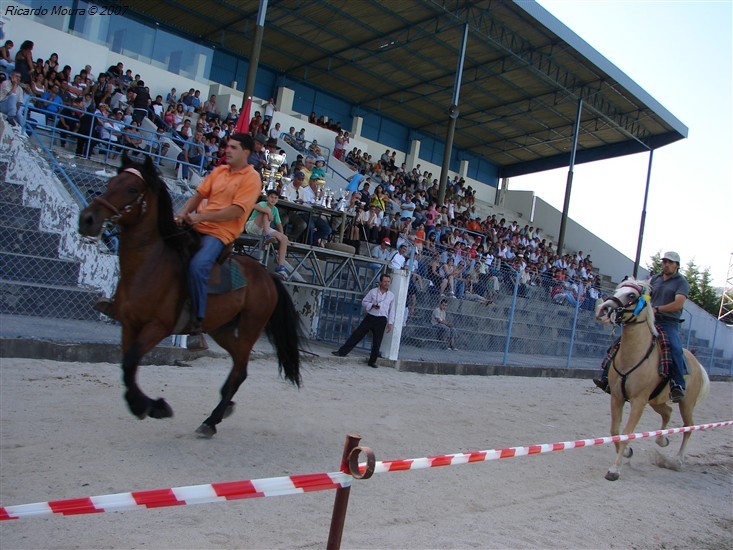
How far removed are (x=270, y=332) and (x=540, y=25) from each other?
20.6 metres

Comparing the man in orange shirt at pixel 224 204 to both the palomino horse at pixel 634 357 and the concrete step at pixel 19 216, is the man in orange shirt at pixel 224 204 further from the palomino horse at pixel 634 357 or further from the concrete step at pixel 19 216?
the concrete step at pixel 19 216

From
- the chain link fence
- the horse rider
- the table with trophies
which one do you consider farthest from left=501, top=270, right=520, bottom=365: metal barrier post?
the horse rider

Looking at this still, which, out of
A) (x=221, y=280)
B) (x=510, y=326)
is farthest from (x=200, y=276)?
(x=510, y=326)

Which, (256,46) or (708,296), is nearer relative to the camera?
(256,46)

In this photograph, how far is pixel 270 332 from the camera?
6.49 metres

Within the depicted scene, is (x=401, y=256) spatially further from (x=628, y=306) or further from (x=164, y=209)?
(x=164, y=209)

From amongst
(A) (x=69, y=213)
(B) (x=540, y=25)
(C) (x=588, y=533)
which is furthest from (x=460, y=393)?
(B) (x=540, y=25)

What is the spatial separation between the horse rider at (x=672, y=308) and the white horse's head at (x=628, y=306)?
0.36 metres

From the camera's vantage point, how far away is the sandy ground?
4.03 metres

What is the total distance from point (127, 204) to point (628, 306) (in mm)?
5478

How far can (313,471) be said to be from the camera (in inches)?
213

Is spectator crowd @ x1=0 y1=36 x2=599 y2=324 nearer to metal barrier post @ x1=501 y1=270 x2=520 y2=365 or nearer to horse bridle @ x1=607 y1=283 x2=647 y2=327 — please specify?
metal barrier post @ x1=501 y1=270 x2=520 y2=365

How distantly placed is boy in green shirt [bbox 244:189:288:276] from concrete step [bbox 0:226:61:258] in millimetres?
3053

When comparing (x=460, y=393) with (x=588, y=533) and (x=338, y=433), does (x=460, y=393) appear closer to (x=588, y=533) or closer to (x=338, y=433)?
(x=338, y=433)
